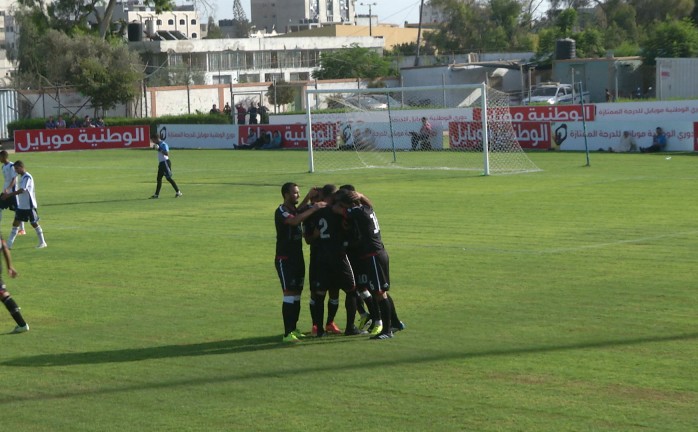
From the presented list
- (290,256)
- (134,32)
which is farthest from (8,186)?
(134,32)

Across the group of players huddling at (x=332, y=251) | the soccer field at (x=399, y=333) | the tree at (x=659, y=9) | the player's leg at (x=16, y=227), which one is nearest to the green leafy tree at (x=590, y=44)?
the tree at (x=659, y=9)

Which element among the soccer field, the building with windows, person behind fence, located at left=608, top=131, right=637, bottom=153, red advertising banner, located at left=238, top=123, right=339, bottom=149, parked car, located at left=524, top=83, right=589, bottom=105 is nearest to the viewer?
the soccer field

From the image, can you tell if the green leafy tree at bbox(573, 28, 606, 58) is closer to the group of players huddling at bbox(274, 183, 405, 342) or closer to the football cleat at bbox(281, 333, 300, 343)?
the group of players huddling at bbox(274, 183, 405, 342)

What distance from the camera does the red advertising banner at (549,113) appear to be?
47.4m

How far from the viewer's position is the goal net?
136ft

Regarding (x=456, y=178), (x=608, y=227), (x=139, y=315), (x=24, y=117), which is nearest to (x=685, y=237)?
(x=608, y=227)

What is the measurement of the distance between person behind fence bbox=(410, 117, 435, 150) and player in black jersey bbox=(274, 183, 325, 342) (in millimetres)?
35007

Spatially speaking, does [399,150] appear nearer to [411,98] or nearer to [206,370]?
[411,98]

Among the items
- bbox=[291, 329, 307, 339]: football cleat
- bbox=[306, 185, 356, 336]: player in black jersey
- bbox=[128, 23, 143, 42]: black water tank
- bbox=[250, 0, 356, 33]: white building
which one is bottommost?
bbox=[291, 329, 307, 339]: football cleat

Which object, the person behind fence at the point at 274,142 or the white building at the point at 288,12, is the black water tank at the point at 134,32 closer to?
the person behind fence at the point at 274,142

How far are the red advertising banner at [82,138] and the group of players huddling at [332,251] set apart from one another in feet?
164

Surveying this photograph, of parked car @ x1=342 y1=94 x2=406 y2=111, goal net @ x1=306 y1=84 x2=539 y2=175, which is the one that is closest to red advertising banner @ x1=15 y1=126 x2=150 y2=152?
parked car @ x1=342 y1=94 x2=406 y2=111

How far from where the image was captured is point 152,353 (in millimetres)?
12422

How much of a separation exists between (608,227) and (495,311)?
868 centimetres
